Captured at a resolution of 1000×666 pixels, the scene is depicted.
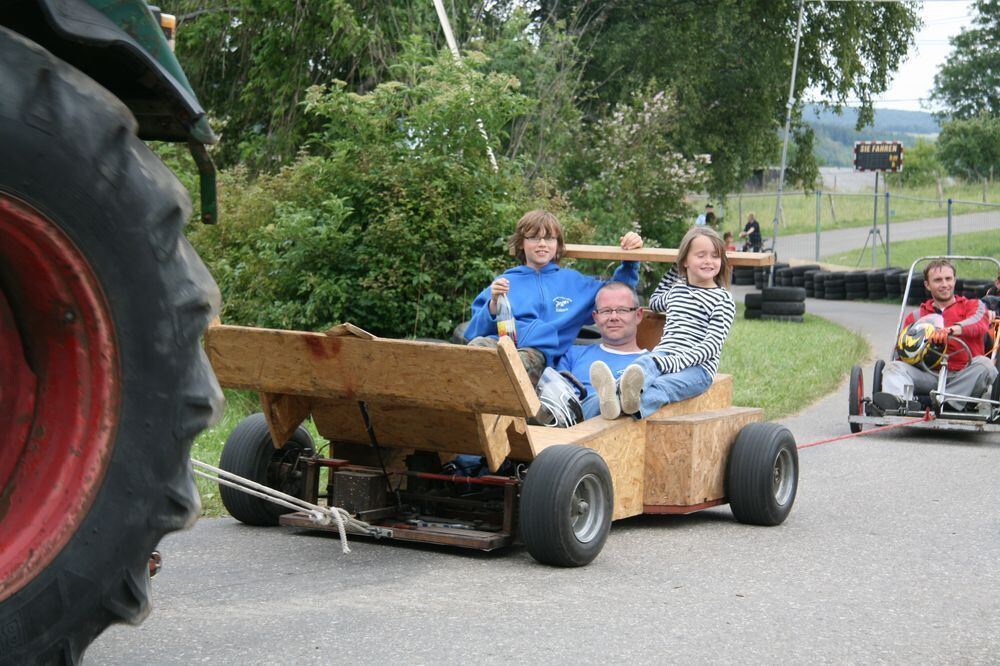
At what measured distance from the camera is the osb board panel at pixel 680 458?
23.8 ft

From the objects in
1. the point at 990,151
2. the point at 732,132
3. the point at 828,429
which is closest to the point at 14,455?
the point at 828,429

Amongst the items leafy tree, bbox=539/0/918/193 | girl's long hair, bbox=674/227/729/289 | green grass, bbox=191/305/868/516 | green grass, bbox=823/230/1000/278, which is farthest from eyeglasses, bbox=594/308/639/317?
green grass, bbox=823/230/1000/278

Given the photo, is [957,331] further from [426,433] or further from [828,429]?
[426,433]

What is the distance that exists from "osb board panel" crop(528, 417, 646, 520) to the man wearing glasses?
593 mm

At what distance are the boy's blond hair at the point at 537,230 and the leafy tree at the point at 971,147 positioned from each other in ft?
195

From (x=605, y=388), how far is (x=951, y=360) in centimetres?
608

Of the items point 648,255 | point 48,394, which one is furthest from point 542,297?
point 48,394

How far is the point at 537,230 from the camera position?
7.77m

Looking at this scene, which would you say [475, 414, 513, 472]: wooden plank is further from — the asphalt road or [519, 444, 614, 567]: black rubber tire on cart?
the asphalt road

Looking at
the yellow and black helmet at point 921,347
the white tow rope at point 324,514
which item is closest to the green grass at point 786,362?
the yellow and black helmet at point 921,347

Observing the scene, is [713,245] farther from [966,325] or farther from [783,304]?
[783,304]

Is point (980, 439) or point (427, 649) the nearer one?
point (427, 649)

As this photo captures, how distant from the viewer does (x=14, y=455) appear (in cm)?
343

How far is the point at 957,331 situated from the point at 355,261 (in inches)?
204
